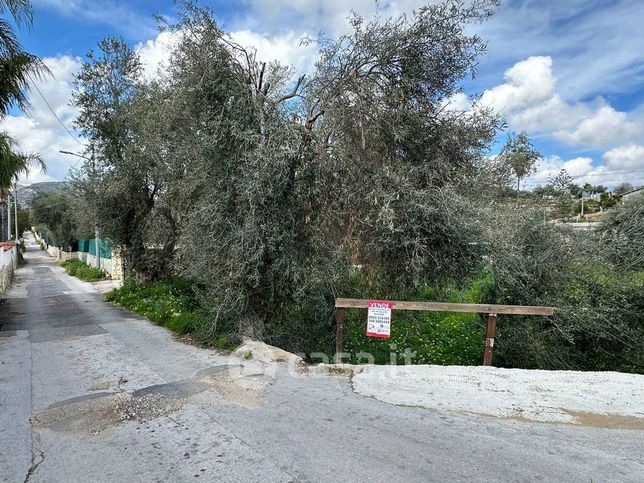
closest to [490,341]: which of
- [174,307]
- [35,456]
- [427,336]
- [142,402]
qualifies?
[427,336]

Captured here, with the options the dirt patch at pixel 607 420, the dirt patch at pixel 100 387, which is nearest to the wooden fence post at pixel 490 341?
the dirt patch at pixel 607 420

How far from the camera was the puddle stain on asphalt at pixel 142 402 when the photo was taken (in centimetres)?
407

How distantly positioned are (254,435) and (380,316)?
2.75 m

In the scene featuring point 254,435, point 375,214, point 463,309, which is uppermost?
point 375,214

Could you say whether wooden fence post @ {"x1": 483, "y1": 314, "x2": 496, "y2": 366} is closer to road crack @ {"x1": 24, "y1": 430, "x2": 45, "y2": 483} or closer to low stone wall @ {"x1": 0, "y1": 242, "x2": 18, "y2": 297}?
road crack @ {"x1": 24, "y1": 430, "x2": 45, "y2": 483}

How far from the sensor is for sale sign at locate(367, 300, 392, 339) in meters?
6.01

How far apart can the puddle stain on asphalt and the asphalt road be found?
0.5 inches

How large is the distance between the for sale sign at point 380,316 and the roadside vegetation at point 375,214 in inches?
31.4

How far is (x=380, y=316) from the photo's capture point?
6020 millimetres

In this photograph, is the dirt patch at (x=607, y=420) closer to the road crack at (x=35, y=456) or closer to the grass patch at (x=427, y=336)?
the grass patch at (x=427, y=336)

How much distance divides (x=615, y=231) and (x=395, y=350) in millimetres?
4304

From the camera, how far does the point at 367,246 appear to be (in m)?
6.64

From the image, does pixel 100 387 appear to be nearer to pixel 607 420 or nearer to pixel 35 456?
pixel 35 456

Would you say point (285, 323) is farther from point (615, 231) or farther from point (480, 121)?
point (615, 231)
